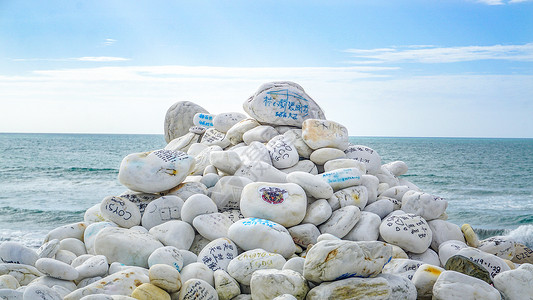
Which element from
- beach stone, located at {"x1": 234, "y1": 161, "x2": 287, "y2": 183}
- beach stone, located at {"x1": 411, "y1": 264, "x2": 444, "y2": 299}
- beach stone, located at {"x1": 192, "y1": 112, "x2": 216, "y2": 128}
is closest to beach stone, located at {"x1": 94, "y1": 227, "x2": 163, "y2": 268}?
beach stone, located at {"x1": 234, "y1": 161, "x2": 287, "y2": 183}

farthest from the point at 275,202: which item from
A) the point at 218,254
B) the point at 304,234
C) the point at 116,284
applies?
the point at 116,284

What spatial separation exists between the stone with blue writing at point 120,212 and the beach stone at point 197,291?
1.87 meters

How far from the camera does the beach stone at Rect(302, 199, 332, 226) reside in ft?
18.2

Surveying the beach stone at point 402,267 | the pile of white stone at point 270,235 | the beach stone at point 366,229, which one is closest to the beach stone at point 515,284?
the pile of white stone at point 270,235

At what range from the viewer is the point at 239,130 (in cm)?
760

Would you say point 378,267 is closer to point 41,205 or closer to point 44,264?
point 44,264

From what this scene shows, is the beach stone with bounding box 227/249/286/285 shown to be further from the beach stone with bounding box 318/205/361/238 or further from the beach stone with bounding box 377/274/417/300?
the beach stone with bounding box 318/205/361/238

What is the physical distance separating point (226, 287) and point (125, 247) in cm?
126

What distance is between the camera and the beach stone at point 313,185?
5.70 meters

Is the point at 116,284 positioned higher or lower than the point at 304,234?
lower

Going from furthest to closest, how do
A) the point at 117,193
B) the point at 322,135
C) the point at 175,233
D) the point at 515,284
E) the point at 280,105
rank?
the point at 117,193 < the point at 280,105 < the point at 322,135 < the point at 175,233 < the point at 515,284

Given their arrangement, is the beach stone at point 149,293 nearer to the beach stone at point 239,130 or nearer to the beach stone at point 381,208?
the beach stone at point 381,208

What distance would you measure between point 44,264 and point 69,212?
33.2 ft

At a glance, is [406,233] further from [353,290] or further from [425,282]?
[353,290]
